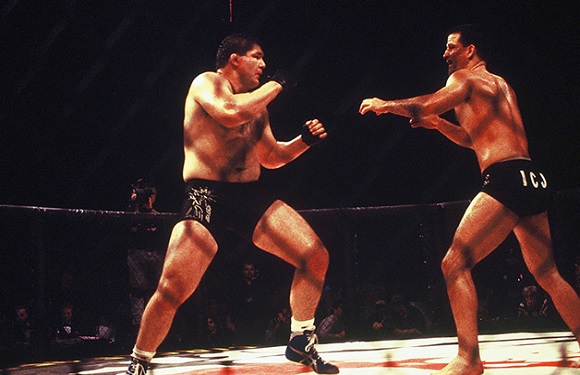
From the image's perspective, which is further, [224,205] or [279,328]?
[279,328]

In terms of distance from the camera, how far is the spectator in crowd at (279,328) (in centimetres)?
452

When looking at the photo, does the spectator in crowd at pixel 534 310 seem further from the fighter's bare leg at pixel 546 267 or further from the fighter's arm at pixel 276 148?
the fighter's arm at pixel 276 148

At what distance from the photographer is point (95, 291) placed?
4.85 m

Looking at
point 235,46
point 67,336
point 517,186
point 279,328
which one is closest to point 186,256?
point 235,46

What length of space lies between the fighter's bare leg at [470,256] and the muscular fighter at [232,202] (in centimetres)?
46

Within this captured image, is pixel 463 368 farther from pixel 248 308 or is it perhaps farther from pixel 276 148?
pixel 248 308

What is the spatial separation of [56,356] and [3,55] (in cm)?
303

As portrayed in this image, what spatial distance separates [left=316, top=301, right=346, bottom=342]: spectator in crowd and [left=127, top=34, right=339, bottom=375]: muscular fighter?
2235 millimetres

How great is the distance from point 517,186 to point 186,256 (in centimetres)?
107

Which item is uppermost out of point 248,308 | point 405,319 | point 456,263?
point 456,263

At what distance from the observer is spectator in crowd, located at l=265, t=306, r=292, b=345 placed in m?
4.52

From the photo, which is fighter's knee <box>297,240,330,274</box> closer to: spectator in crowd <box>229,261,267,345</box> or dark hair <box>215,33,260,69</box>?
dark hair <box>215,33,260,69</box>

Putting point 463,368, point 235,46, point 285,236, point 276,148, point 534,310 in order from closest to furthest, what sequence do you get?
point 463,368, point 285,236, point 235,46, point 276,148, point 534,310

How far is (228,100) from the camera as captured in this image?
7.16ft
